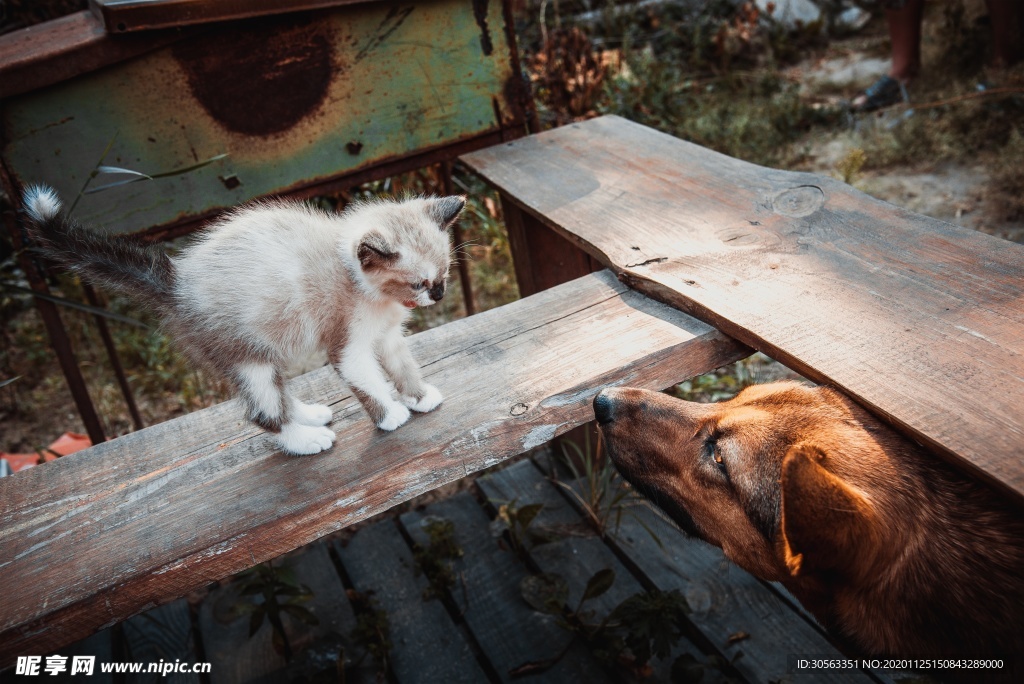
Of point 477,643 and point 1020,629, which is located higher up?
point 1020,629

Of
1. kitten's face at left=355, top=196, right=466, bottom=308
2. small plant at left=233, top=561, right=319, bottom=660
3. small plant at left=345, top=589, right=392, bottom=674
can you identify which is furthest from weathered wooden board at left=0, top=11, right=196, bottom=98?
small plant at left=345, top=589, right=392, bottom=674

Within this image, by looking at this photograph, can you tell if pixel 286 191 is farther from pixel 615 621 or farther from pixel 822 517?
pixel 822 517

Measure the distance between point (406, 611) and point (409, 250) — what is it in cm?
176

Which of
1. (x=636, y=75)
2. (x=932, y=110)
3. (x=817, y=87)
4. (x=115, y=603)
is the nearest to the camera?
(x=115, y=603)

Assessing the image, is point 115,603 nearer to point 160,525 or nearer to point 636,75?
point 160,525

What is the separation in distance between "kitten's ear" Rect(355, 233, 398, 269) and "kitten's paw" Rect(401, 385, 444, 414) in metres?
0.39

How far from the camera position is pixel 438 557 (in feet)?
10.9

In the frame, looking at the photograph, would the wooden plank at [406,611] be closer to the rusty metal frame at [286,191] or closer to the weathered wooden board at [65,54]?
the rusty metal frame at [286,191]

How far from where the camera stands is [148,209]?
306 centimetres

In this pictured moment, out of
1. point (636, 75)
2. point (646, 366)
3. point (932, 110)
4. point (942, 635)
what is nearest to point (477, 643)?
point (646, 366)

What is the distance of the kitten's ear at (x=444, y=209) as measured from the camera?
219 cm

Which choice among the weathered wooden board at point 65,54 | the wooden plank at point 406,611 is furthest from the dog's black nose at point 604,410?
the weathered wooden board at point 65,54

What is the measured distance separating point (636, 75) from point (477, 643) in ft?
16.6

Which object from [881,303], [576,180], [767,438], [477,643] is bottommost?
[477,643]
